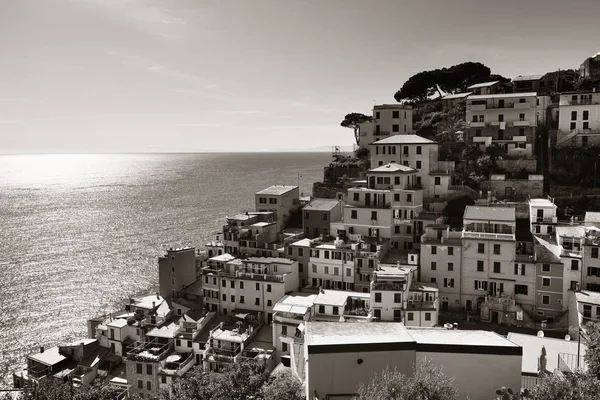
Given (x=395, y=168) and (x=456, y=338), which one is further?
(x=395, y=168)

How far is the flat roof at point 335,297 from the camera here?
149 feet

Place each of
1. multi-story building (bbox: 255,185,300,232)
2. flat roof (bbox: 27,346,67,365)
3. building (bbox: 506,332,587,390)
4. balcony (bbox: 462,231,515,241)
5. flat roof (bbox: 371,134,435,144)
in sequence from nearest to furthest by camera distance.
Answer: building (bbox: 506,332,587,390) < balcony (bbox: 462,231,515,241) < flat roof (bbox: 27,346,67,365) < flat roof (bbox: 371,134,435,144) < multi-story building (bbox: 255,185,300,232)

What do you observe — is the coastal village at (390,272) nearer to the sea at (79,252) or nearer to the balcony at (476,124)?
the balcony at (476,124)

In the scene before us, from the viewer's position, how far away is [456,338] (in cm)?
2414

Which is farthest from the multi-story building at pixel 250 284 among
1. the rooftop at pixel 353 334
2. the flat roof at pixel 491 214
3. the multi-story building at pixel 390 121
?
the multi-story building at pixel 390 121

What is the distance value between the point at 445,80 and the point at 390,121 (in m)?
25.4

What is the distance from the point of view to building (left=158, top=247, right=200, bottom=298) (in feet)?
208

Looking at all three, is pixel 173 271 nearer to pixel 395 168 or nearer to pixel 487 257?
pixel 395 168

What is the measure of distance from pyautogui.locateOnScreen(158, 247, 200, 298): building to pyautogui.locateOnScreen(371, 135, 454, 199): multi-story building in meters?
30.7

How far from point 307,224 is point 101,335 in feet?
96.8

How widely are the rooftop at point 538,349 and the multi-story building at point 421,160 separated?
3217cm

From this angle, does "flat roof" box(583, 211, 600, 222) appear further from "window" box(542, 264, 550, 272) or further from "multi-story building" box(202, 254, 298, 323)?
"multi-story building" box(202, 254, 298, 323)

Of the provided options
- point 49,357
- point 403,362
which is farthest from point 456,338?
point 49,357

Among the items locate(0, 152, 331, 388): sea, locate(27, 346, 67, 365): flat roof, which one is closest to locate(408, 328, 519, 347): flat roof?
locate(27, 346, 67, 365): flat roof
